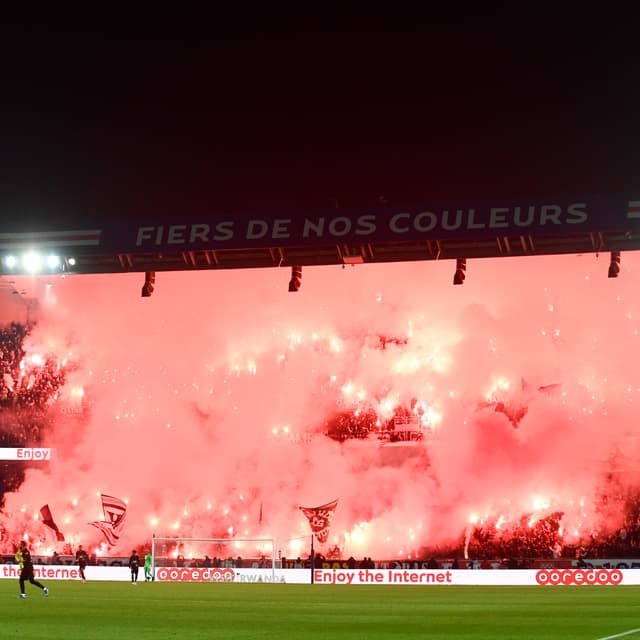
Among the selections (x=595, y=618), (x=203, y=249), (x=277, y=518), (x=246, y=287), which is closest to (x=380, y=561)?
(x=277, y=518)

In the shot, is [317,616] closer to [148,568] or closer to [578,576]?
[578,576]

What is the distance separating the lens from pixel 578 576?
3453 centimetres

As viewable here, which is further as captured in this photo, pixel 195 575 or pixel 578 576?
pixel 195 575

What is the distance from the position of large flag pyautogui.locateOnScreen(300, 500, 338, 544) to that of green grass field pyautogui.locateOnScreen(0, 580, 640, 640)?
19338 mm

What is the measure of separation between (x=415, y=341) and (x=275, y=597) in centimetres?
2349

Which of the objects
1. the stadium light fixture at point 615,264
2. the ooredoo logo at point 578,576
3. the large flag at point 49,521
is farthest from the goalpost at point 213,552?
the stadium light fixture at point 615,264

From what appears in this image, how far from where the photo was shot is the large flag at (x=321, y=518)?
44094 millimetres

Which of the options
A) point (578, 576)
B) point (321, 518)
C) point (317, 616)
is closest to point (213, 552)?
point (321, 518)

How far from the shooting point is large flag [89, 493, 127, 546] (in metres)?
45.8

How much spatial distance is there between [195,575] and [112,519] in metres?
8.59

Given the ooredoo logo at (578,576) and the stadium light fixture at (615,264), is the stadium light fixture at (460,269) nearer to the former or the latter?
the stadium light fixture at (615,264)

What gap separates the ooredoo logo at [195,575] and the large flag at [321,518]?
254 inches

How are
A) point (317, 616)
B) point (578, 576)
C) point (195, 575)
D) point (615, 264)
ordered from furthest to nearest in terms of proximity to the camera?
point (195, 575) → point (578, 576) → point (615, 264) → point (317, 616)

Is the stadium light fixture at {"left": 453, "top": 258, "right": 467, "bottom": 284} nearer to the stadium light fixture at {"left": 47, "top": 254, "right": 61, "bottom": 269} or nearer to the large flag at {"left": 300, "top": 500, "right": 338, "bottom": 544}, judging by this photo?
the stadium light fixture at {"left": 47, "top": 254, "right": 61, "bottom": 269}
